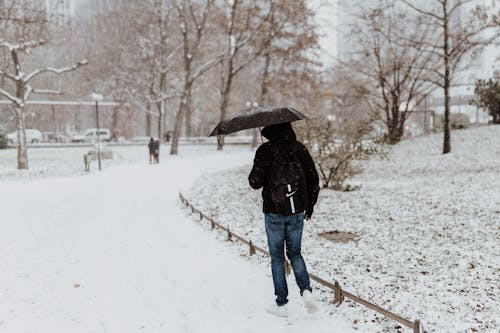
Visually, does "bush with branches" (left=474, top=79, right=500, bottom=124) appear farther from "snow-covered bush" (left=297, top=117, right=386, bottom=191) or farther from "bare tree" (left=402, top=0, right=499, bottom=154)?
"snow-covered bush" (left=297, top=117, right=386, bottom=191)

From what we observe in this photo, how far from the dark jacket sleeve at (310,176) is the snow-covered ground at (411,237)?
1.46 meters

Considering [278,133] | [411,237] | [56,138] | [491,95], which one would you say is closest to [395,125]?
[491,95]

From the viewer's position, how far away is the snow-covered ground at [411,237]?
5340 mm

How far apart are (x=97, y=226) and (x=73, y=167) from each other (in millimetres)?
15895

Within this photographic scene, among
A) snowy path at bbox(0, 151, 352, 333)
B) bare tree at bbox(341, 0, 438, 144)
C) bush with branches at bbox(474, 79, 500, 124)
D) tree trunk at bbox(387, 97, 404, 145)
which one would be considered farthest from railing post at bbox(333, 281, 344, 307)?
bush with branches at bbox(474, 79, 500, 124)

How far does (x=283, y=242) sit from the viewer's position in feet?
16.1

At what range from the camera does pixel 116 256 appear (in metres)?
7.71

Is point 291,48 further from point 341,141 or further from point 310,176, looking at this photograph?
point 310,176

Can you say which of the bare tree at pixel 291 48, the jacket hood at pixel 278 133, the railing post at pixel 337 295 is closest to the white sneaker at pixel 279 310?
the railing post at pixel 337 295

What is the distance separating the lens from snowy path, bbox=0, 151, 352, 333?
4.95 metres

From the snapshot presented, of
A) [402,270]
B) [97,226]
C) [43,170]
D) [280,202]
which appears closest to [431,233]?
[402,270]

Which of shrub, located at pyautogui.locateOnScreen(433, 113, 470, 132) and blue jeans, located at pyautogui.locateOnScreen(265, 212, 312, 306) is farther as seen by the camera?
shrub, located at pyautogui.locateOnScreen(433, 113, 470, 132)

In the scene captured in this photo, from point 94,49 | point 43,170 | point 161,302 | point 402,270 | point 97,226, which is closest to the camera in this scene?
point 161,302

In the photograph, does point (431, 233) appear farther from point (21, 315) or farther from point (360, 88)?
point (360, 88)
